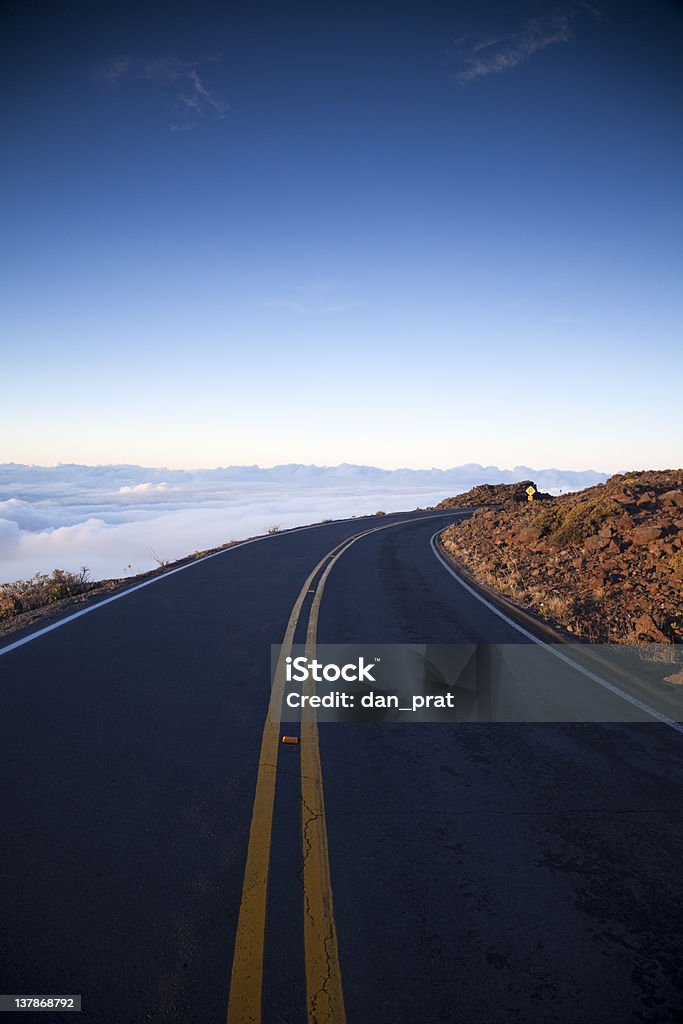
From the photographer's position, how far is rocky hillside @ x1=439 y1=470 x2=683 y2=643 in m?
10.1

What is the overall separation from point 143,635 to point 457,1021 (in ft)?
23.8

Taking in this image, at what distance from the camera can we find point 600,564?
523 inches

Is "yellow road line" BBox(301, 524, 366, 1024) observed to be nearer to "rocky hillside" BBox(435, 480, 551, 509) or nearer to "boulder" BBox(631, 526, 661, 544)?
"boulder" BBox(631, 526, 661, 544)

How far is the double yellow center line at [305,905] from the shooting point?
2701 millimetres

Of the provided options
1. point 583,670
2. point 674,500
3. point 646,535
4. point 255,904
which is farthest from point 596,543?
point 255,904

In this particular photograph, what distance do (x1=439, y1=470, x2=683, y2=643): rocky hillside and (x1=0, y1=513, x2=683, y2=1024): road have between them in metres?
3.62

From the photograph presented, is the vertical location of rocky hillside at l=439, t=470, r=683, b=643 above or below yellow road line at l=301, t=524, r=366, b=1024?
above

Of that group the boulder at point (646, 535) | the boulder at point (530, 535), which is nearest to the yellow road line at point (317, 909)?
the boulder at point (646, 535)

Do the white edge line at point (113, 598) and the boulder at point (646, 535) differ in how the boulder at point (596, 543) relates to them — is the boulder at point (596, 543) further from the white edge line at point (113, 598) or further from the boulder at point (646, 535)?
the white edge line at point (113, 598)

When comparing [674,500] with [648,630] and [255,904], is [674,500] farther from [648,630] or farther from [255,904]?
[255,904]

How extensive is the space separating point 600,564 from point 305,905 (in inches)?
466

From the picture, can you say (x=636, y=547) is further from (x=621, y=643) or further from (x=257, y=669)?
(x=257, y=669)

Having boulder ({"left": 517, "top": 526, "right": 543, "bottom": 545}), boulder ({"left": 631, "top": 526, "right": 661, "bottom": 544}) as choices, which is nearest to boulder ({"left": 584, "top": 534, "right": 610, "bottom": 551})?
boulder ({"left": 631, "top": 526, "right": 661, "bottom": 544})

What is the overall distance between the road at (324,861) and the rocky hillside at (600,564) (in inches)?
143
